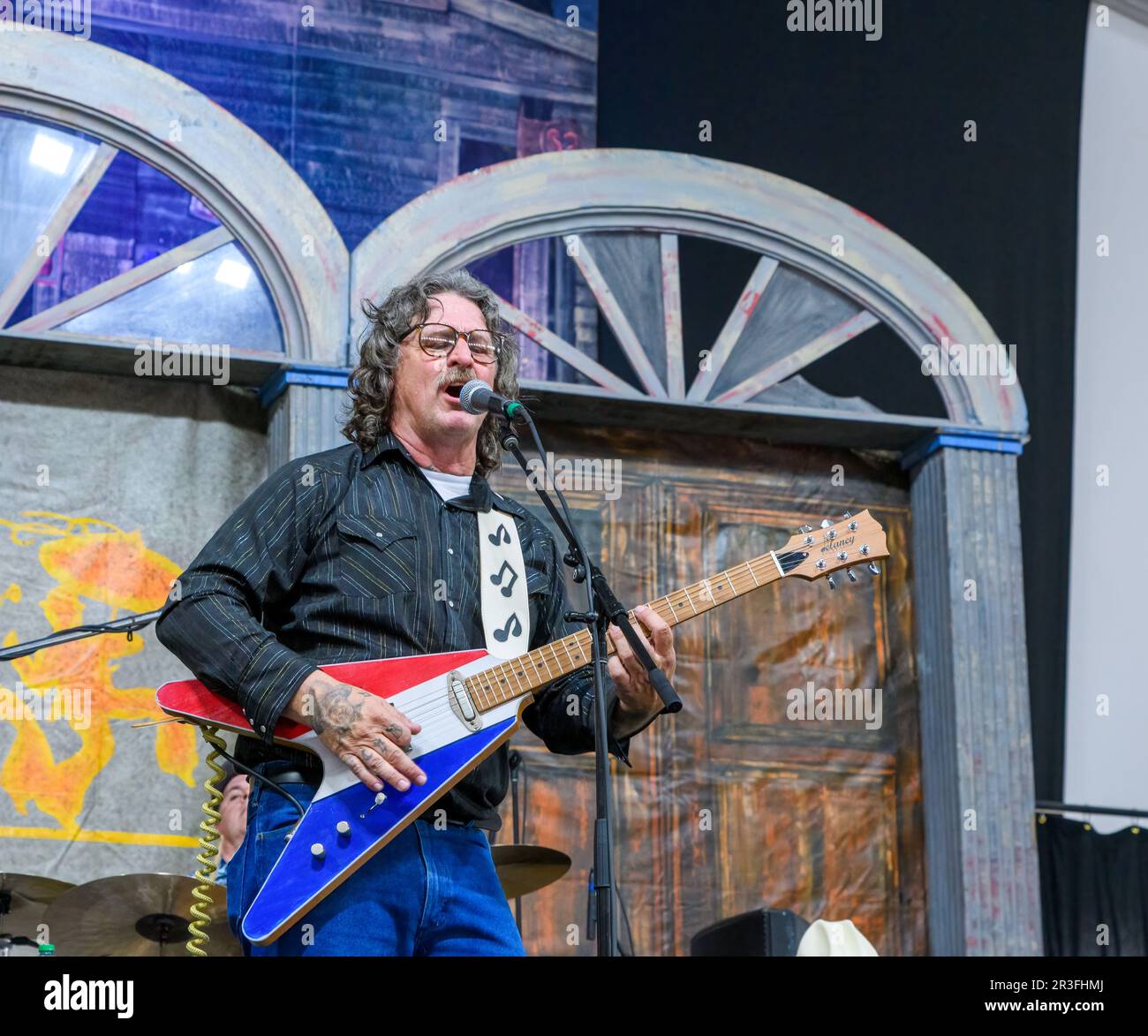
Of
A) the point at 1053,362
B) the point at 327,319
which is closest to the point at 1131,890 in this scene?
the point at 1053,362

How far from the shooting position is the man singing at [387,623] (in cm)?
286

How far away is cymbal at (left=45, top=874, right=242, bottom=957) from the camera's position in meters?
4.38

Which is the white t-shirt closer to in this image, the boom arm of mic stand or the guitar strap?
the guitar strap

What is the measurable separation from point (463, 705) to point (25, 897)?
2.12 meters

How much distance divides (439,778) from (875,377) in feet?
12.5

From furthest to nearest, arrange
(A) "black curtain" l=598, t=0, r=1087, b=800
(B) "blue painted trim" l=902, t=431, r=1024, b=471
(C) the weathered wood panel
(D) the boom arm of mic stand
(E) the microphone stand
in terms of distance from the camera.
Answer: (A) "black curtain" l=598, t=0, r=1087, b=800, (B) "blue painted trim" l=902, t=431, r=1024, b=471, (C) the weathered wood panel, (D) the boom arm of mic stand, (E) the microphone stand

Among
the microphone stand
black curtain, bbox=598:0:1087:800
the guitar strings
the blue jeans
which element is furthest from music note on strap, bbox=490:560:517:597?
black curtain, bbox=598:0:1087:800

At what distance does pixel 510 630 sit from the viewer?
326 cm

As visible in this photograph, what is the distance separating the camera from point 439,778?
9.61 feet

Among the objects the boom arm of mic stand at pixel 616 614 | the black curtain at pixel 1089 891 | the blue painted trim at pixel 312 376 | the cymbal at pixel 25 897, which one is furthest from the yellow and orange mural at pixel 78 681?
the black curtain at pixel 1089 891

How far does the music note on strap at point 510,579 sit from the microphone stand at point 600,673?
254mm

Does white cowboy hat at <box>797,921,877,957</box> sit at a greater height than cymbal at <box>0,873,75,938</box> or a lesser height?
lesser

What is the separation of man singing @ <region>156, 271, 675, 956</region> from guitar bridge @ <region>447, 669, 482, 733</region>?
84 millimetres
